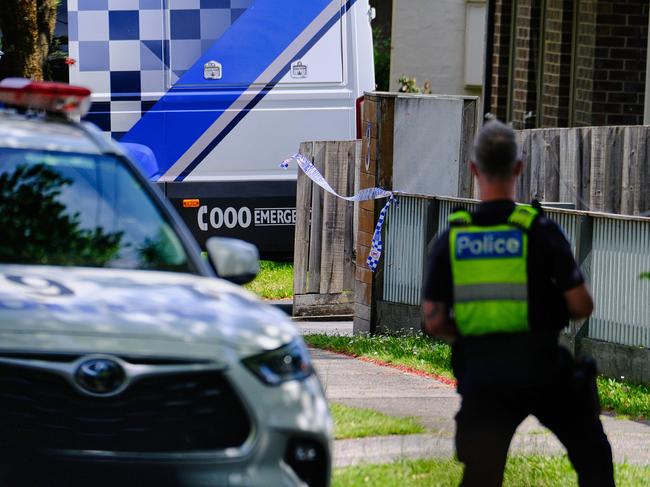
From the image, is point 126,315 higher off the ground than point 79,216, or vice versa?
point 79,216

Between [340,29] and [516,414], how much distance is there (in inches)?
337

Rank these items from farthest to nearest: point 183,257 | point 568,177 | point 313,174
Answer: point 313,174 → point 568,177 → point 183,257

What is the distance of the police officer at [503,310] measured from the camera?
196 inches

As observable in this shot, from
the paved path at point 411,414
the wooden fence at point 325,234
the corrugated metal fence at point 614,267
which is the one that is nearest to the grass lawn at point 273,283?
the wooden fence at point 325,234

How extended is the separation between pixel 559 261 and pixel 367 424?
2876mm

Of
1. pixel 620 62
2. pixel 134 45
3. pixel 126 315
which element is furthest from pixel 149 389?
pixel 620 62

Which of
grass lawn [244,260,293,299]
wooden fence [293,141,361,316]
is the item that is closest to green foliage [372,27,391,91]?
grass lawn [244,260,293,299]

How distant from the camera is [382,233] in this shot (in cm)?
1145

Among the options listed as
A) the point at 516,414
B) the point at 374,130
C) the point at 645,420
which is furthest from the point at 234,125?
the point at 516,414

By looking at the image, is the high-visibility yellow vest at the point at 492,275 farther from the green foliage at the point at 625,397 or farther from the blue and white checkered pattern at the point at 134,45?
the blue and white checkered pattern at the point at 134,45

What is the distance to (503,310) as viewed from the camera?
196 inches

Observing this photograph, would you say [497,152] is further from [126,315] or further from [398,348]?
[398,348]

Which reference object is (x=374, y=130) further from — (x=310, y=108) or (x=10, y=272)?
(x=10, y=272)

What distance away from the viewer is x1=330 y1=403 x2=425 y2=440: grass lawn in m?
7.48
